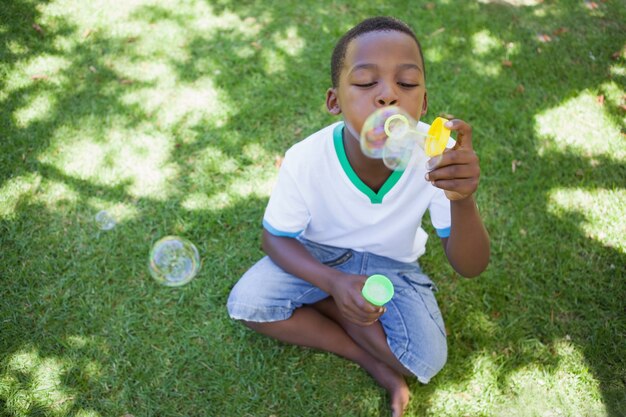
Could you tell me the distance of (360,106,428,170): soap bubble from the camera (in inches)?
66.9

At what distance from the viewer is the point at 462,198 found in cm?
182

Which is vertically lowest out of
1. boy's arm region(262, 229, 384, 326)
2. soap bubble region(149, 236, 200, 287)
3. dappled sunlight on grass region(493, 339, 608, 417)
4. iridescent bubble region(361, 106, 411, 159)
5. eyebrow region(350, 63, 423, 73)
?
dappled sunlight on grass region(493, 339, 608, 417)

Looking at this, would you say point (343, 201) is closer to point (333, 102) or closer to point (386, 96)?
point (333, 102)

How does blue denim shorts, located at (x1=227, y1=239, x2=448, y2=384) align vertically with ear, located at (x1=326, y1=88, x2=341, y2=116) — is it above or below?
below

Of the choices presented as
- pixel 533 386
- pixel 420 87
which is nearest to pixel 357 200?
pixel 420 87

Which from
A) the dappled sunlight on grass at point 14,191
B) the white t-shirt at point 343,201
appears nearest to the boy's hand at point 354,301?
the white t-shirt at point 343,201

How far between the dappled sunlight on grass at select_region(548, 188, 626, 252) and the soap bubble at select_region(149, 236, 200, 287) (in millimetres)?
2441

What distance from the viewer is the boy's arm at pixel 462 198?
162 cm

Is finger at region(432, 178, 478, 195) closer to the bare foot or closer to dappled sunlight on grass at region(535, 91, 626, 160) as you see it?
the bare foot

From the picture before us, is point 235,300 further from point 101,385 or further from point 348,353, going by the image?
point 101,385

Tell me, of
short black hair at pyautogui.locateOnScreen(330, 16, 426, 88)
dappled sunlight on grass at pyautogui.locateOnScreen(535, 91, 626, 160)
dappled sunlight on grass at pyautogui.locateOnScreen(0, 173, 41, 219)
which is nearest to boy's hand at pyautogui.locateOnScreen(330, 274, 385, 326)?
short black hair at pyautogui.locateOnScreen(330, 16, 426, 88)

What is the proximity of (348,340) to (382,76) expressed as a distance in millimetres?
1489

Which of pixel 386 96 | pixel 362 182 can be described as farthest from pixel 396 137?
pixel 362 182

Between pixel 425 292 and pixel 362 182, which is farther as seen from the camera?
pixel 425 292
